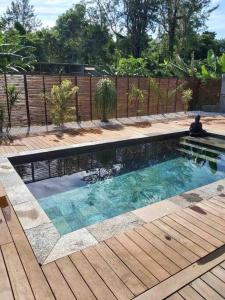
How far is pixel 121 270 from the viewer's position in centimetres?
268

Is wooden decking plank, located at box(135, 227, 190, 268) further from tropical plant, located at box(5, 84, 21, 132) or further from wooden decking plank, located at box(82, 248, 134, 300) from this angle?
tropical plant, located at box(5, 84, 21, 132)

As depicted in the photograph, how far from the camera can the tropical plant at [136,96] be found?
1133 centimetres

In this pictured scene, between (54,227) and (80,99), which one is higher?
(80,99)

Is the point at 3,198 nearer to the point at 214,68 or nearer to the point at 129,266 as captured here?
the point at 129,266

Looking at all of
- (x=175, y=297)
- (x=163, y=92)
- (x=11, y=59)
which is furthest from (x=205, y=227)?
(x=11, y=59)

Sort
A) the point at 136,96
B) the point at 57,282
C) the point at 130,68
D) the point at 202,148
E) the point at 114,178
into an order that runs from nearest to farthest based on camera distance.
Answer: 1. the point at 57,282
2. the point at 114,178
3. the point at 202,148
4. the point at 136,96
5. the point at 130,68

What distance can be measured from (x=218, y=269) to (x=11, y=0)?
54.5 metres

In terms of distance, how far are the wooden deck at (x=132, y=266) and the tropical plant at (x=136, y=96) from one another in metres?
8.40

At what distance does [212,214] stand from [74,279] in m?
2.19

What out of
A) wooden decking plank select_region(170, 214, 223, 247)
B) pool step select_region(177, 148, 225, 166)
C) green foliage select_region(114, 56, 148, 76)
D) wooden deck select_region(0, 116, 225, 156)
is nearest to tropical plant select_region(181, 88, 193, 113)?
wooden deck select_region(0, 116, 225, 156)

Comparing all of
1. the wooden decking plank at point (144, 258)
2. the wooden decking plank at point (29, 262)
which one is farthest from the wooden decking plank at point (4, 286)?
the wooden decking plank at point (144, 258)

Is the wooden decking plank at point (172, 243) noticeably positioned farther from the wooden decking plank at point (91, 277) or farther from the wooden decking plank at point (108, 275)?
the wooden decking plank at point (91, 277)

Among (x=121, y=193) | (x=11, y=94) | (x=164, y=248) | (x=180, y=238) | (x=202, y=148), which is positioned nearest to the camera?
(x=164, y=248)

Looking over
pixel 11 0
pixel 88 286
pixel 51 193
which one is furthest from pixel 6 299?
pixel 11 0
